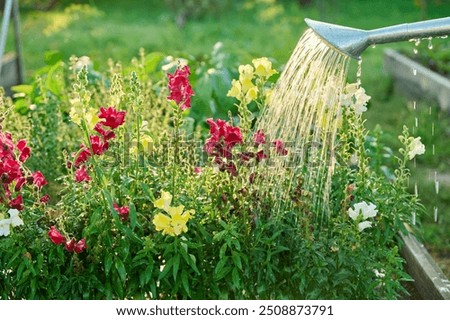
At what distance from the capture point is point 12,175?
269 cm

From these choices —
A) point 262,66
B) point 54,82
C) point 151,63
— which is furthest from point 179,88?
point 151,63

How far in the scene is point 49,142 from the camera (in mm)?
3711

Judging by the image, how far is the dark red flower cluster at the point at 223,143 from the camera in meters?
2.72

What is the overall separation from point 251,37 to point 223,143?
8.12m

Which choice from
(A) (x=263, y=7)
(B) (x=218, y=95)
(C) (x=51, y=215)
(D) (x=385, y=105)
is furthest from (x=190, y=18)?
(C) (x=51, y=215)

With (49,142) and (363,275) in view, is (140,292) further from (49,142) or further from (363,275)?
(49,142)

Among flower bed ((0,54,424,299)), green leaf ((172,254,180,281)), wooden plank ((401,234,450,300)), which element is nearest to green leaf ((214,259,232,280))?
flower bed ((0,54,424,299))

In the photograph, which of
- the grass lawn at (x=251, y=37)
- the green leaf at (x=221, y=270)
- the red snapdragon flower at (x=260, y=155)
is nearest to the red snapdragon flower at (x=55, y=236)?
the green leaf at (x=221, y=270)

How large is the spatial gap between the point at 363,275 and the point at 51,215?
1.04 m

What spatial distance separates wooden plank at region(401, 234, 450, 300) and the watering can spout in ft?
3.13

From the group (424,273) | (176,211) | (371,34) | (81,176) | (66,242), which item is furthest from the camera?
(424,273)

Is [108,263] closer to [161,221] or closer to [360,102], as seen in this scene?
[161,221]

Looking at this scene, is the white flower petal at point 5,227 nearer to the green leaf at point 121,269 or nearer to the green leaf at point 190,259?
the green leaf at point 121,269

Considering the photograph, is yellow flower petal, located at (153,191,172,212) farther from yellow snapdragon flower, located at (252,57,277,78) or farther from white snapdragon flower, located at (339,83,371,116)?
white snapdragon flower, located at (339,83,371,116)
